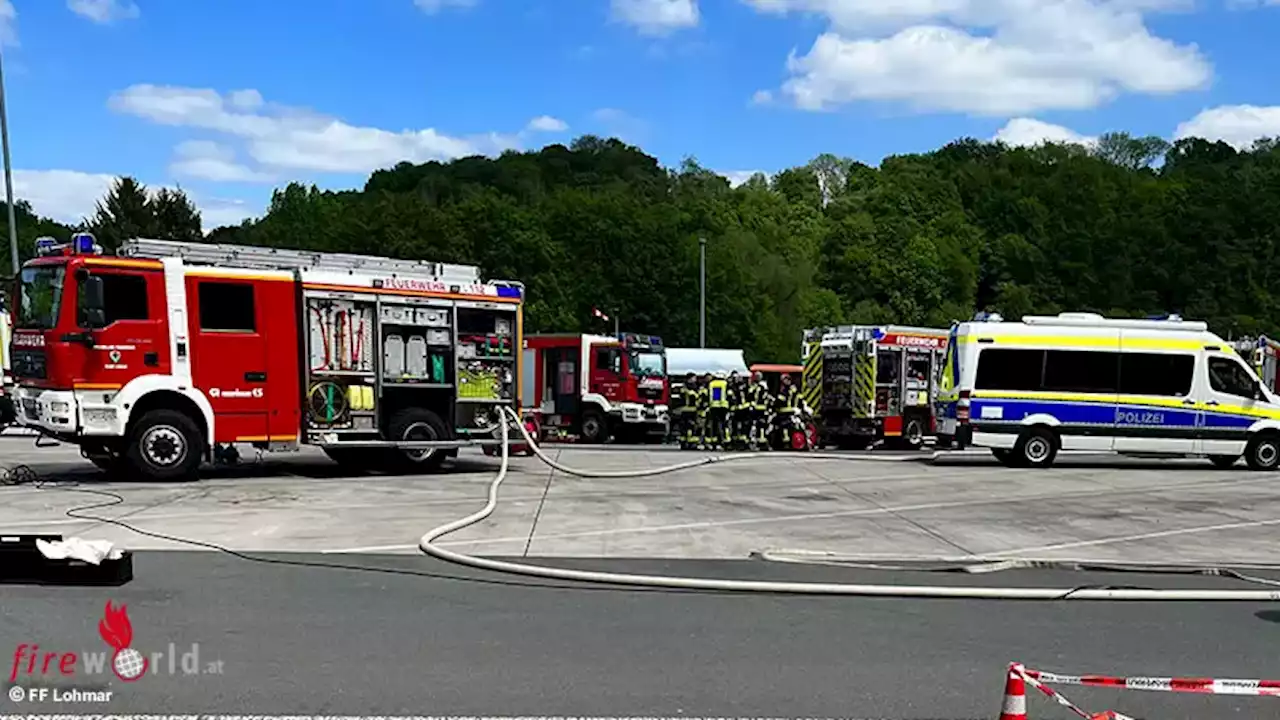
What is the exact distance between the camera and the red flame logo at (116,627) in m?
6.04

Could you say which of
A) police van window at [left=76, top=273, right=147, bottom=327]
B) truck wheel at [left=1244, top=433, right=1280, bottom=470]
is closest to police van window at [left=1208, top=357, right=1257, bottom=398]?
truck wheel at [left=1244, top=433, right=1280, bottom=470]

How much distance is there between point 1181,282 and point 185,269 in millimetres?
67386

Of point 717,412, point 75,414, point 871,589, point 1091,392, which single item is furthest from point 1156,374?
Result: point 75,414

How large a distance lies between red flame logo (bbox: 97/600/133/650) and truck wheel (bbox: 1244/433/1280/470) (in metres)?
18.9

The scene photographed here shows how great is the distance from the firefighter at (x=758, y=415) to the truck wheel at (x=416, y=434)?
7.80 meters

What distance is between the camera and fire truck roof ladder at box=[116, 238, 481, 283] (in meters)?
14.0

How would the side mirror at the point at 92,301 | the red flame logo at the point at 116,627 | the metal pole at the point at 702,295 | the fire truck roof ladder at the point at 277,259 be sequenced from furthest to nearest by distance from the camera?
1. the metal pole at the point at 702,295
2. the fire truck roof ladder at the point at 277,259
3. the side mirror at the point at 92,301
4. the red flame logo at the point at 116,627

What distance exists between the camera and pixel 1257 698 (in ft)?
17.6

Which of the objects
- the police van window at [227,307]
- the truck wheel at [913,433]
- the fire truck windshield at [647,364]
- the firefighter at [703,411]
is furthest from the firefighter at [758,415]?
the police van window at [227,307]

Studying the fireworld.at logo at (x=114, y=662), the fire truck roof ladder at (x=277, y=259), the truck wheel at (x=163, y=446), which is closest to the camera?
the fireworld.at logo at (x=114, y=662)

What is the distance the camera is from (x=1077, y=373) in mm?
19188

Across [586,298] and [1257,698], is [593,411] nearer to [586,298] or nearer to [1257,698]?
[1257,698]

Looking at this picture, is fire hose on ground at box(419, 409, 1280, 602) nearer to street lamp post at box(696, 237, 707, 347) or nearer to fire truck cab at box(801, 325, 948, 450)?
fire truck cab at box(801, 325, 948, 450)

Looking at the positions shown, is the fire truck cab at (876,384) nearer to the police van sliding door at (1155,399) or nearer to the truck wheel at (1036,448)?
the truck wheel at (1036,448)
